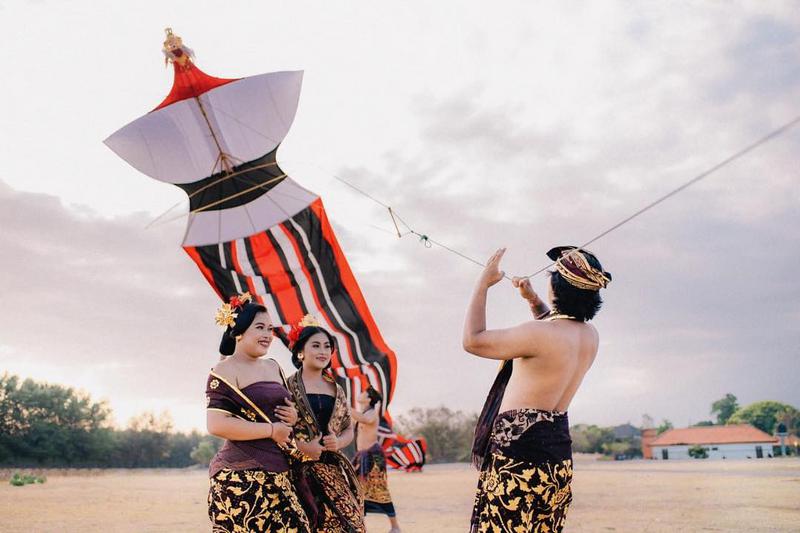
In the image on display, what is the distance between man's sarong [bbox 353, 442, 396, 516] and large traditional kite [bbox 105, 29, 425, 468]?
1409 mm

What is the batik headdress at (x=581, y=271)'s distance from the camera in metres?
3.30

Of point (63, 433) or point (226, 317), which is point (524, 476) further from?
point (63, 433)

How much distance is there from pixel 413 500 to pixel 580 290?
51.6ft

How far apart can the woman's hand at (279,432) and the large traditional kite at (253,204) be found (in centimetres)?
444

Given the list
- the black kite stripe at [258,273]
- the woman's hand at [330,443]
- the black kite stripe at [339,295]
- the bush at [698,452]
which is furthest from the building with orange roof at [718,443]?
the woman's hand at [330,443]

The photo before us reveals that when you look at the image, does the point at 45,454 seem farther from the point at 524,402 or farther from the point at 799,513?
the point at 524,402

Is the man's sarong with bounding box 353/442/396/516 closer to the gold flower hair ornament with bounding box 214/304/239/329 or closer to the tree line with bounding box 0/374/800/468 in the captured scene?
the gold flower hair ornament with bounding box 214/304/239/329

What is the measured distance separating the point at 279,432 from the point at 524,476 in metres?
1.48

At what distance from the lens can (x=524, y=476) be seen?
3.08 meters

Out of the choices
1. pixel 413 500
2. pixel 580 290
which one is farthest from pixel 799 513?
pixel 580 290

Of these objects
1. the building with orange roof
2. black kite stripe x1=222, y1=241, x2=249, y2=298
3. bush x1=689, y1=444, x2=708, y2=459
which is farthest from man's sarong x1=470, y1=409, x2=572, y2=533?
bush x1=689, y1=444, x2=708, y2=459

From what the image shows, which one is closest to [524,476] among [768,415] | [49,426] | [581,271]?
[581,271]

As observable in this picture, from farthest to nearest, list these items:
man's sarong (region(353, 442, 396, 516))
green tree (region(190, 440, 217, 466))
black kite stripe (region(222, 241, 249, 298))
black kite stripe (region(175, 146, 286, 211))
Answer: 1. green tree (region(190, 440, 217, 466))
2. man's sarong (region(353, 442, 396, 516))
3. black kite stripe (region(222, 241, 249, 298))
4. black kite stripe (region(175, 146, 286, 211))

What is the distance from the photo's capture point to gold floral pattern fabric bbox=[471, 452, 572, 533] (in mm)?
3035
